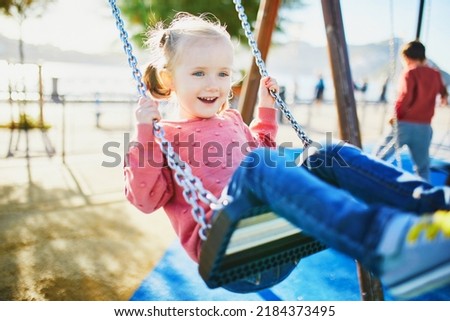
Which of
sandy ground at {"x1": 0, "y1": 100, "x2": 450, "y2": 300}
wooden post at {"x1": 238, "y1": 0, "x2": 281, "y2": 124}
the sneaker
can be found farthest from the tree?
the sneaker

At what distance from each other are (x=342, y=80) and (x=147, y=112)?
3.20 feet

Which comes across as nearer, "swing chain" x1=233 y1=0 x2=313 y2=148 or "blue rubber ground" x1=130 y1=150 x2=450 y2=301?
"swing chain" x1=233 y1=0 x2=313 y2=148

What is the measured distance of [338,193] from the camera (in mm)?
910

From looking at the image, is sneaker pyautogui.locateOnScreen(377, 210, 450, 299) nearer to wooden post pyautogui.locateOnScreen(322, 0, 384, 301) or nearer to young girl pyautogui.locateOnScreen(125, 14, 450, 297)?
young girl pyautogui.locateOnScreen(125, 14, 450, 297)

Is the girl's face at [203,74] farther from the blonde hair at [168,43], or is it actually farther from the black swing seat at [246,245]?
the black swing seat at [246,245]

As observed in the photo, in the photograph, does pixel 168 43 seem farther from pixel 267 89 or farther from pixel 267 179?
pixel 267 179

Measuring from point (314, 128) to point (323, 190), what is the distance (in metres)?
6.74

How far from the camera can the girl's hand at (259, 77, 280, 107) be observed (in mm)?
1689

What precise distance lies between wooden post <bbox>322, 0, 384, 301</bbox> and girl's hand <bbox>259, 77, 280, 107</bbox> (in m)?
0.31

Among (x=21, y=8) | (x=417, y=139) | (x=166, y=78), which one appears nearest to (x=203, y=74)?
(x=166, y=78)

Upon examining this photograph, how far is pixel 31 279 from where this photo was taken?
2.00 m

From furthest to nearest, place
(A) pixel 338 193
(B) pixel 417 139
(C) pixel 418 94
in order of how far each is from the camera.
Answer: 1. (B) pixel 417 139
2. (C) pixel 418 94
3. (A) pixel 338 193

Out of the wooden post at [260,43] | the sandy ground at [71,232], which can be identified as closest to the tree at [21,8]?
the sandy ground at [71,232]
